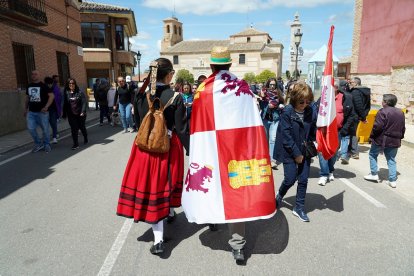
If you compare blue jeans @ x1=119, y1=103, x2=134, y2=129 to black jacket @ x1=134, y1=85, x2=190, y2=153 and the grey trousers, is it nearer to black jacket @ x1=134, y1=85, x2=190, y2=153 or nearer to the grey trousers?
black jacket @ x1=134, y1=85, x2=190, y2=153

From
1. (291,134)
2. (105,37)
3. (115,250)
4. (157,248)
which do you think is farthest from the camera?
(105,37)

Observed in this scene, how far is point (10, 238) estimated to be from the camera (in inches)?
133

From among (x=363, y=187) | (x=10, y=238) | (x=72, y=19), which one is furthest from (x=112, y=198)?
(x=72, y=19)

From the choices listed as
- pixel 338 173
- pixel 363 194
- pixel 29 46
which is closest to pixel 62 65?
pixel 29 46

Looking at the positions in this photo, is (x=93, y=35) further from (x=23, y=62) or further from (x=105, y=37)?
(x=23, y=62)

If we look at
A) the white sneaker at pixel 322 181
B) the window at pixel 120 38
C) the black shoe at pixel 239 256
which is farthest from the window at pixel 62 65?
the black shoe at pixel 239 256

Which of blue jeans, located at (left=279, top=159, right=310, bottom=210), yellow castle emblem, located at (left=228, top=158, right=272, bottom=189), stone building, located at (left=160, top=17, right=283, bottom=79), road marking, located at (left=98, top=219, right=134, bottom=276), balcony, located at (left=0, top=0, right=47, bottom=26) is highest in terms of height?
stone building, located at (left=160, top=17, right=283, bottom=79)

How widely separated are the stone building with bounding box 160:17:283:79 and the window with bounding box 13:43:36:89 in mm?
63026

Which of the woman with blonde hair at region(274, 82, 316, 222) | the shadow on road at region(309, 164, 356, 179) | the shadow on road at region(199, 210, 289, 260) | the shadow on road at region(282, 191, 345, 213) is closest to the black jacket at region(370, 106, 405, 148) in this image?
the shadow on road at region(309, 164, 356, 179)

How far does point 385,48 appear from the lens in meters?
14.4

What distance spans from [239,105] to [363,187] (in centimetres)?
345

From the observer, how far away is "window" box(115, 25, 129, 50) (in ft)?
80.9

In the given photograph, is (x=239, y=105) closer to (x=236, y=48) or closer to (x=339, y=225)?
(x=339, y=225)

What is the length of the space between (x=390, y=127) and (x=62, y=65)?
14.6 meters
